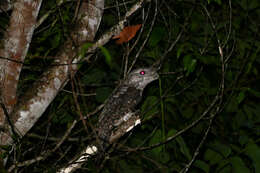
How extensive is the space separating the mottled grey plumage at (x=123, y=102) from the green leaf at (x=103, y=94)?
23 centimetres

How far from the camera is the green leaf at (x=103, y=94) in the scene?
4148 millimetres

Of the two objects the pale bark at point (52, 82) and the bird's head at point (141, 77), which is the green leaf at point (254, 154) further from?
the pale bark at point (52, 82)

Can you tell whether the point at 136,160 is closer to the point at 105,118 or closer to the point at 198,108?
the point at 105,118

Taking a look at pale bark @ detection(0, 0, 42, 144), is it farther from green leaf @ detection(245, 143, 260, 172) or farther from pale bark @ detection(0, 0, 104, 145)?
green leaf @ detection(245, 143, 260, 172)

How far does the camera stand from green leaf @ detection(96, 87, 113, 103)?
13.6 ft

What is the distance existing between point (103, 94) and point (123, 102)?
36 cm

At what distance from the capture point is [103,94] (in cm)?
419

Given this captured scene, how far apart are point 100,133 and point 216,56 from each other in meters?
1.92

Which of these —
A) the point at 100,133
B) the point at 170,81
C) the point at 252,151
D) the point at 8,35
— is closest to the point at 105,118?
the point at 100,133

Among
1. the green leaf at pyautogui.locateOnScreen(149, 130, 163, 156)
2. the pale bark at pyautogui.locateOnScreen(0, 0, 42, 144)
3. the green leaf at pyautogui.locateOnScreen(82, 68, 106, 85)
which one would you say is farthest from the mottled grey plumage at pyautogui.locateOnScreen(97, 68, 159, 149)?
the pale bark at pyautogui.locateOnScreen(0, 0, 42, 144)

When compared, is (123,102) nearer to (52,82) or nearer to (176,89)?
(176,89)

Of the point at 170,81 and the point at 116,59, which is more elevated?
the point at 116,59

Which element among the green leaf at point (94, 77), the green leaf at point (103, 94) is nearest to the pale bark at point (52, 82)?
the green leaf at point (94, 77)

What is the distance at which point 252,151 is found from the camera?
319 cm
